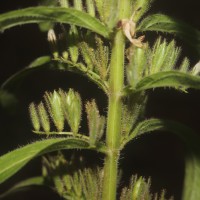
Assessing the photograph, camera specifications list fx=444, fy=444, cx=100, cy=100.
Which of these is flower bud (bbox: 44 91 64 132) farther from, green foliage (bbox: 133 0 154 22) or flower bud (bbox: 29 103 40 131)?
green foliage (bbox: 133 0 154 22)

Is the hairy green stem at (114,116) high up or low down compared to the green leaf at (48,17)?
down

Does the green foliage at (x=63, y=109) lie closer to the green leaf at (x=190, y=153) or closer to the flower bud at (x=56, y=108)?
the flower bud at (x=56, y=108)

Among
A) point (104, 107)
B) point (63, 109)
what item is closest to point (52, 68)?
point (63, 109)

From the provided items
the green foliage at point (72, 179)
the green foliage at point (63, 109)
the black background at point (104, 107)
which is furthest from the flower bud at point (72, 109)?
the black background at point (104, 107)

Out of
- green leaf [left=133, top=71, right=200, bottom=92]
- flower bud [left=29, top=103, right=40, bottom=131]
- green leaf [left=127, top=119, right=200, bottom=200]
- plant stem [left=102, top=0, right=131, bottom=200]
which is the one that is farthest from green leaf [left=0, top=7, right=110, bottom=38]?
green leaf [left=127, top=119, right=200, bottom=200]

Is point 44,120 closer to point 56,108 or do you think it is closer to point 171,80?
point 56,108

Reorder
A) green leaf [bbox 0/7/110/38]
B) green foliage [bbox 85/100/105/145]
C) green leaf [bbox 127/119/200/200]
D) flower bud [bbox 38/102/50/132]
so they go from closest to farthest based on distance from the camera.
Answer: green leaf [bbox 0/7/110/38] < green foliage [bbox 85/100/105/145] < flower bud [bbox 38/102/50/132] < green leaf [bbox 127/119/200/200]
